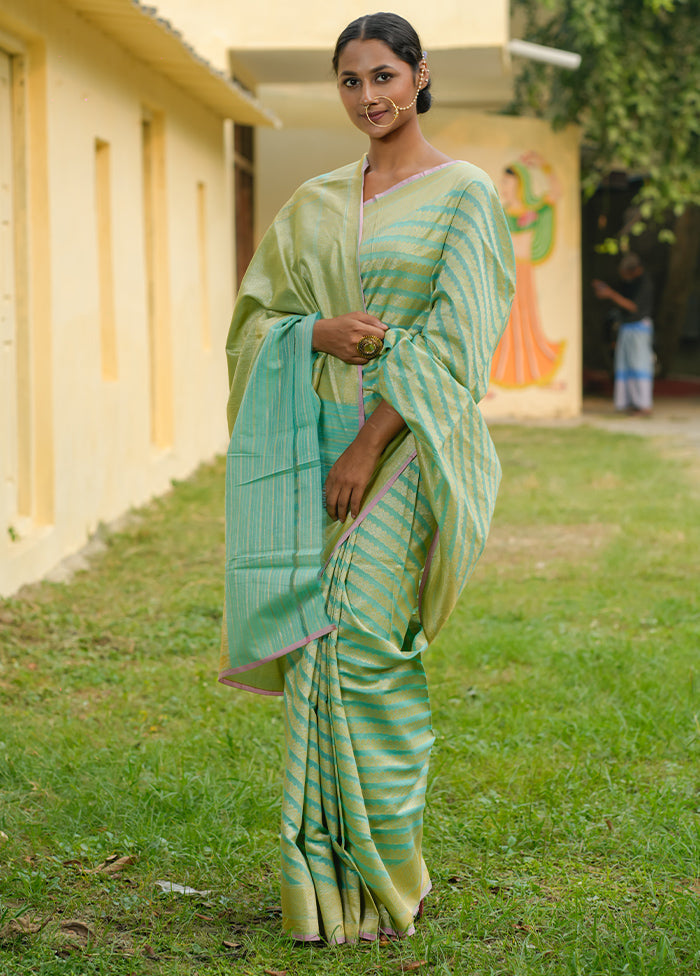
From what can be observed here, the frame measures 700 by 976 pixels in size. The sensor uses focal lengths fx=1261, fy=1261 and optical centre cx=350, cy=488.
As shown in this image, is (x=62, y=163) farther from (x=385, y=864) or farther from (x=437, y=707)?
(x=385, y=864)

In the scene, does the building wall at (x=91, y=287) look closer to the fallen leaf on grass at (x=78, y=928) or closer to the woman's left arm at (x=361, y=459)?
the fallen leaf on grass at (x=78, y=928)

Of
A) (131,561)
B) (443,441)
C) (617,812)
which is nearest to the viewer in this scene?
(443,441)

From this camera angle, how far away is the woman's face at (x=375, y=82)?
2.72 m

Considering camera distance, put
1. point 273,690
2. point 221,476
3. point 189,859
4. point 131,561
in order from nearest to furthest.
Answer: point 273,690
point 189,859
point 131,561
point 221,476

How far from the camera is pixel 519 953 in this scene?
2.77 meters

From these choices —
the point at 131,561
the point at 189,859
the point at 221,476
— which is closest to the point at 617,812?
the point at 189,859

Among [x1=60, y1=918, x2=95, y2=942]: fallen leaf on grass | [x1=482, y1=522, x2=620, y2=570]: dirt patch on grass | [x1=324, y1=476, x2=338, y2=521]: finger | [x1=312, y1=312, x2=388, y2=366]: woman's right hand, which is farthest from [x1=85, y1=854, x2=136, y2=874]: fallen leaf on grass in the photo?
[x1=482, y1=522, x2=620, y2=570]: dirt patch on grass

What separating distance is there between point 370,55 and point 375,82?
2.2 inches

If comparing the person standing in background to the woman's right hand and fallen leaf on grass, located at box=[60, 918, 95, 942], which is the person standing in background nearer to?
the woman's right hand

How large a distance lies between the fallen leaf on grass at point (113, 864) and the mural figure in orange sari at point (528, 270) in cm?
1313

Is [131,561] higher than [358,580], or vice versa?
[358,580]

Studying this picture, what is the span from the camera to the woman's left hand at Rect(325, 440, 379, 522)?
2.74 metres

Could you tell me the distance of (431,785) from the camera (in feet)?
12.4

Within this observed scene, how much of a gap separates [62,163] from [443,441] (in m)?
5.30
